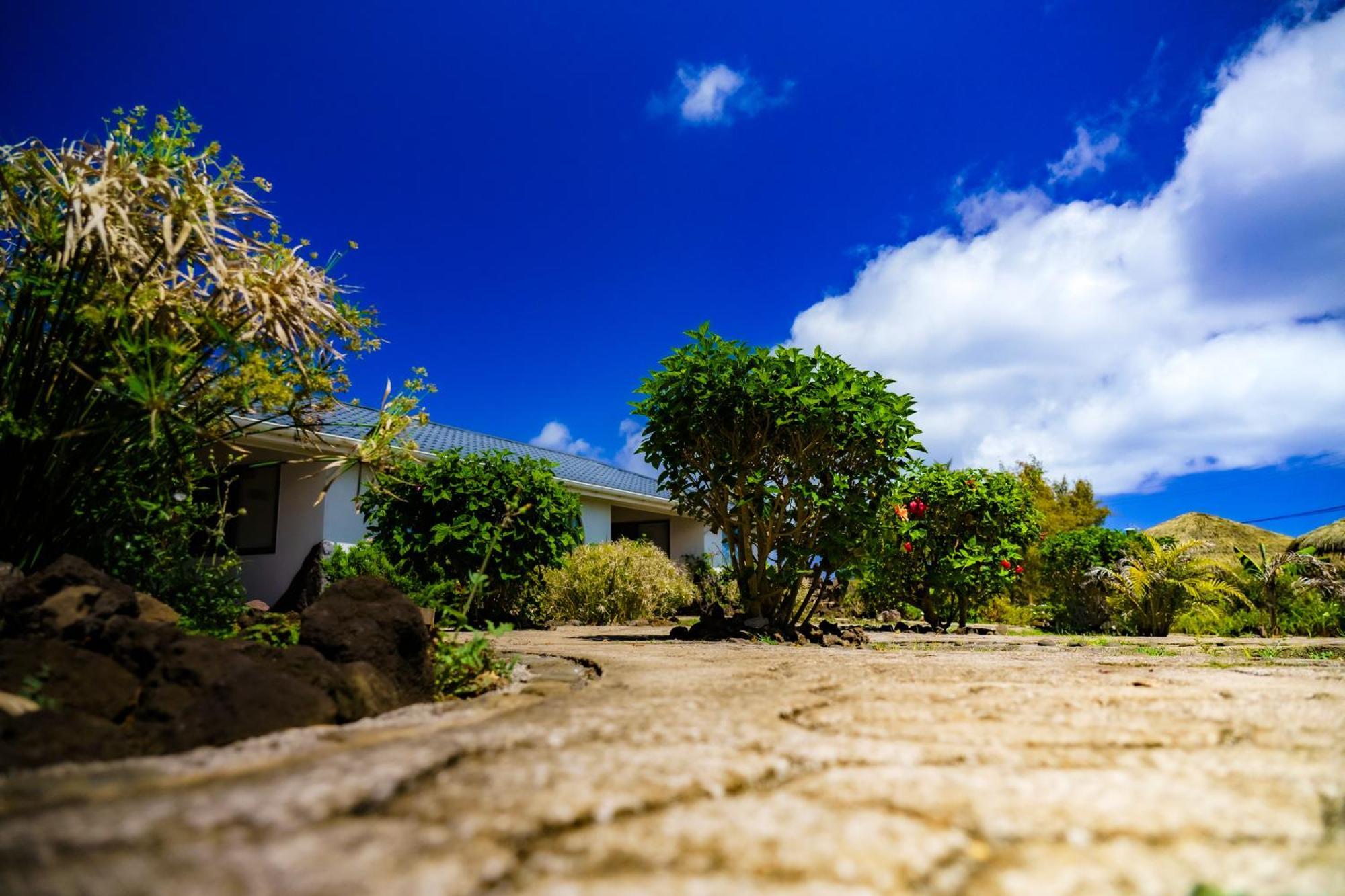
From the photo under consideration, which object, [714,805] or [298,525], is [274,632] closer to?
[714,805]

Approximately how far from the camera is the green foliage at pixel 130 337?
7.76 ft

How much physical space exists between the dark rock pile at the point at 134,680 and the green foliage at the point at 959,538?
868 cm

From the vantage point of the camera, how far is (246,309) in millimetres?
2770

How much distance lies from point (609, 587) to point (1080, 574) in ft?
24.2

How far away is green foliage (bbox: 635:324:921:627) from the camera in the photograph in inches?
230

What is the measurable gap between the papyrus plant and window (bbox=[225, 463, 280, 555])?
932 cm

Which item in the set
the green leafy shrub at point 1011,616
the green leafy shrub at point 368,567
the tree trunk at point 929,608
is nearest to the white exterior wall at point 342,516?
the green leafy shrub at point 368,567

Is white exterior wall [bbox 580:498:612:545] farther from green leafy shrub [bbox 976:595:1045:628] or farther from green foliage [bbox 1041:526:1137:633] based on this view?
green foliage [bbox 1041:526:1137:633]

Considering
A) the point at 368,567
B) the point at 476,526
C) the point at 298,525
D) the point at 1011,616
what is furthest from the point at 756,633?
the point at 1011,616

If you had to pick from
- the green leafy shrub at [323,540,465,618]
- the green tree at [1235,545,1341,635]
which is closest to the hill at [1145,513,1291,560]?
the green tree at [1235,545,1341,635]

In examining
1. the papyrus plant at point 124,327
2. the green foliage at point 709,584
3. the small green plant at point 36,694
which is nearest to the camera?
the small green plant at point 36,694

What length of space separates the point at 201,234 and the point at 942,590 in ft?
32.5

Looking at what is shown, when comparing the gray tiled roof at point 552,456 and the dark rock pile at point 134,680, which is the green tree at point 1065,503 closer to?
the gray tiled roof at point 552,456

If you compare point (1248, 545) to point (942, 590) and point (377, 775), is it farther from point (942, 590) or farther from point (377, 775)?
point (377, 775)
